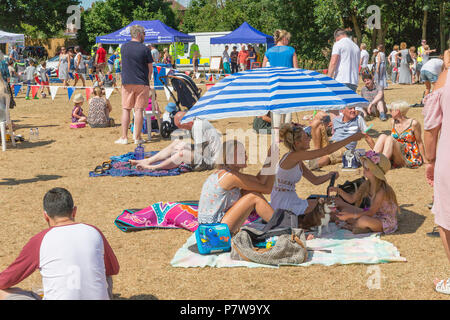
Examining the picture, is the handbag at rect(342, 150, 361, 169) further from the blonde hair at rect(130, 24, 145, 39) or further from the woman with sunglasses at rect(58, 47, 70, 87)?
the woman with sunglasses at rect(58, 47, 70, 87)

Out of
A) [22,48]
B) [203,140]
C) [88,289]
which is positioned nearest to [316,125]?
[203,140]

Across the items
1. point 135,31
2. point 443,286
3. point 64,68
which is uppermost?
point 135,31

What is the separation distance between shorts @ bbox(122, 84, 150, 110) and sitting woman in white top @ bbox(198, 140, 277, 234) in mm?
5537

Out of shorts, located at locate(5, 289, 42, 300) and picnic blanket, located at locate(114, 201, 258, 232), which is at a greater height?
shorts, located at locate(5, 289, 42, 300)

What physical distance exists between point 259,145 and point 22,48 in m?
33.5

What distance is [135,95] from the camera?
11.0 m

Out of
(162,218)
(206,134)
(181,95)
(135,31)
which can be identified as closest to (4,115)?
(135,31)

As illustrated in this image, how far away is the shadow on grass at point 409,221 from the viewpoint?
6.02 metres

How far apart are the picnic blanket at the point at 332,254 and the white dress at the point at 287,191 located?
0.41 meters

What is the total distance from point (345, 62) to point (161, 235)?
20.2ft

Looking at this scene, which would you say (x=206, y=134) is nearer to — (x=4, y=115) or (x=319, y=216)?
(x=319, y=216)

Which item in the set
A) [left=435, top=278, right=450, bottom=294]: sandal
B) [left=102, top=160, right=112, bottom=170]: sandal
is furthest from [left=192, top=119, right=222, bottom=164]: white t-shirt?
[left=435, top=278, right=450, bottom=294]: sandal

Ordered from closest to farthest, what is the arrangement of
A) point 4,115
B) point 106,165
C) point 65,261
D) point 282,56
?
point 65,261 → point 106,165 → point 282,56 → point 4,115

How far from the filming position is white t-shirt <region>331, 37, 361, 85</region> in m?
10.6
